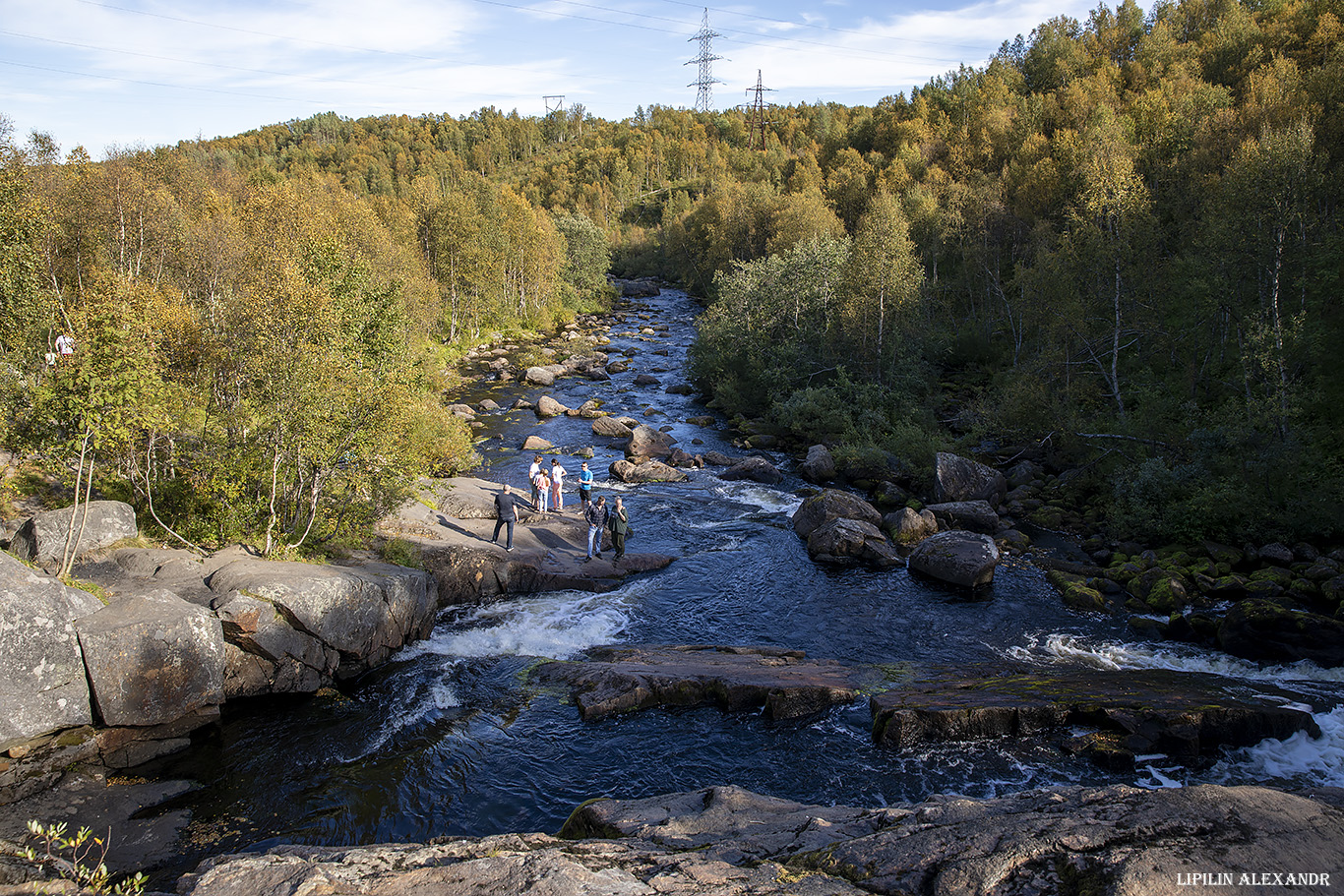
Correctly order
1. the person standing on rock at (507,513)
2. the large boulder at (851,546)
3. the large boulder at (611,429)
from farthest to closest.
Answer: the large boulder at (611,429) < the large boulder at (851,546) < the person standing on rock at (507,513)

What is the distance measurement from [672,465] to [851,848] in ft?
98.5

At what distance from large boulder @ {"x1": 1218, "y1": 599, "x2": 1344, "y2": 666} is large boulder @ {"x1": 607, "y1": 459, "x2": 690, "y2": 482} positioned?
74.7 feet

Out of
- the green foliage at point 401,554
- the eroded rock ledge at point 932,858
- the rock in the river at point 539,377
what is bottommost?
the green foliage at point 401,554

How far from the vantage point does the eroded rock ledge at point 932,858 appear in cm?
742

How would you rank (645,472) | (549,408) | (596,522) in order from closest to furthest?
(596,522)
(645,472)
(549,408)

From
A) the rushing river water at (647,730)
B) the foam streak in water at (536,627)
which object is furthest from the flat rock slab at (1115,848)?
the foam streak in water at (536,627)

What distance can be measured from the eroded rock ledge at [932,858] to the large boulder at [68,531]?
1282 cm

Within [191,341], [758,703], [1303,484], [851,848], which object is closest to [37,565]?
[191,341]

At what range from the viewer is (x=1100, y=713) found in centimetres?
1567

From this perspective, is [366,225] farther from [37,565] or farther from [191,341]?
[37,565]

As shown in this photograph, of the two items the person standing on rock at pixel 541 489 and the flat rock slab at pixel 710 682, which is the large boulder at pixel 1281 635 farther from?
the person standing on rock at pixel 541 489

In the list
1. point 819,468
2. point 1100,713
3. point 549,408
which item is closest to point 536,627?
point 1100,713

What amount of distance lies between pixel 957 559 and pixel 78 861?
23699 mm

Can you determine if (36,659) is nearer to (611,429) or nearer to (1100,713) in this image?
(1100,713)
